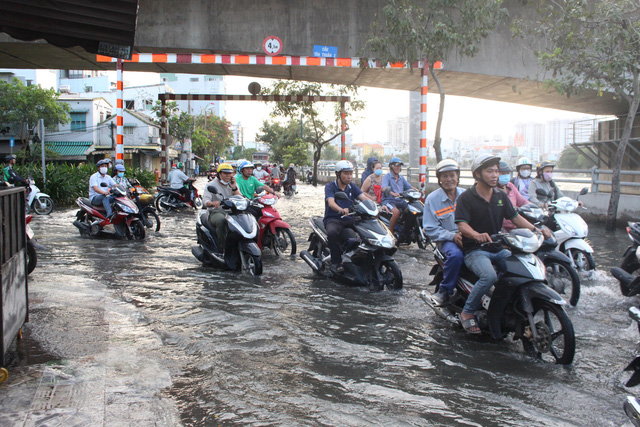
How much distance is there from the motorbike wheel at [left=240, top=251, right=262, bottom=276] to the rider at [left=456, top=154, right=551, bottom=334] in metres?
3.27

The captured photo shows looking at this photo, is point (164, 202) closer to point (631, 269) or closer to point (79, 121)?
point (631, 269)

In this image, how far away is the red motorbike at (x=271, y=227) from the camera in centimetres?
898

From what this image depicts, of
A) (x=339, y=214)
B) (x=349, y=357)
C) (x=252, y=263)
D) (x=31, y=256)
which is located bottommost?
(x=349, y=357)

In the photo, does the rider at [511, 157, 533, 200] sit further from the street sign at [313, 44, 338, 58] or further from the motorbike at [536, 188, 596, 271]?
the street sign at [313, 44, 338, 58]

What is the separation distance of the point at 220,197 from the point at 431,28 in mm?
7786

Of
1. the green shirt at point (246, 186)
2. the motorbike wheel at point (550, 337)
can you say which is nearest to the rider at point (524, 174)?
the green shirt at point (246, 186)

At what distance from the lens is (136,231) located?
11031mm

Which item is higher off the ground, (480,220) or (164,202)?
(480,220)

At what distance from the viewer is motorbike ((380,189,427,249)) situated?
9953mm

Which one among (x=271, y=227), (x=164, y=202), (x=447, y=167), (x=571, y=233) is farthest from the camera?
(x=164, y=202)

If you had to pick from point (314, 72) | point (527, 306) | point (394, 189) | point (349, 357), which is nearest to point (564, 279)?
point (527, 306)

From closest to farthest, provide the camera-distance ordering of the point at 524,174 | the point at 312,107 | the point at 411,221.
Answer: the point at 524,174 < the point at 411,221 < the point at 312,107

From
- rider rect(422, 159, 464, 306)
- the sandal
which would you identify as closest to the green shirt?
rider rect(422, 159, 464, 306)

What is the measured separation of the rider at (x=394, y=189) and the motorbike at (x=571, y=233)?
307 centimetres
